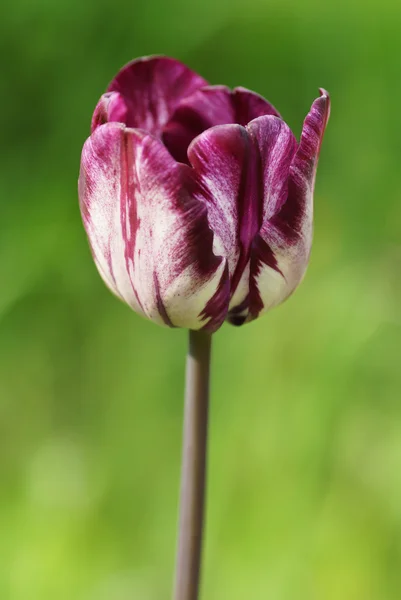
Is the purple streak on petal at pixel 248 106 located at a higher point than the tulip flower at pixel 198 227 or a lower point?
higher

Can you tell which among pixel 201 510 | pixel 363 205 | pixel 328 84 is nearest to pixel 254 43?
pixel 328 84

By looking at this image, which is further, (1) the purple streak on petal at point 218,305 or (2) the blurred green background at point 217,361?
(2) the blurred green background at point 217,361

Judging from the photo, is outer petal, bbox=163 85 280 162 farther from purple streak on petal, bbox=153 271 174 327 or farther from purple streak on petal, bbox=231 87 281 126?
purple streak on petal, bbox=153 271 174 327

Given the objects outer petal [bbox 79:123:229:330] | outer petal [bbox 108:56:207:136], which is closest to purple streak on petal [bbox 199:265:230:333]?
outer petal [bbox 79:123:229:330]

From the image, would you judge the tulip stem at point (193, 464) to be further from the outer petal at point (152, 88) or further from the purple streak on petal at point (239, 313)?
the outer petal at point (152, 88)

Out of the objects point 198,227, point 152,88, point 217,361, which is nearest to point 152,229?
point 198,227

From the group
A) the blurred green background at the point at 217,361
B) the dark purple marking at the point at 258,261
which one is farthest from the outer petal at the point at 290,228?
the blurred green background at the point at 217,361
